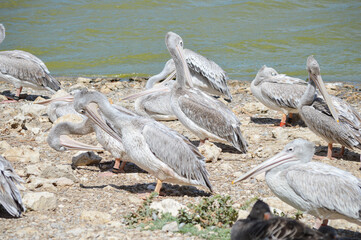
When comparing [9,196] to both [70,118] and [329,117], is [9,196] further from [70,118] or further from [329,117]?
[329,117]

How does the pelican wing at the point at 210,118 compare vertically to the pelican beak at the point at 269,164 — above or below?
below

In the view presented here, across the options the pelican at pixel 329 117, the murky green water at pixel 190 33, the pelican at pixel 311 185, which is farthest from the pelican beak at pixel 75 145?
the murky green water at pixel 190 33

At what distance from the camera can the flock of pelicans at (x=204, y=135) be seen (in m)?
4.47

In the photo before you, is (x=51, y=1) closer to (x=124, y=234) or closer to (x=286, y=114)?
(x=286, y=114)

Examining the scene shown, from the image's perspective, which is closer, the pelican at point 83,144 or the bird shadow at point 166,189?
the bird shadow at point 166,189

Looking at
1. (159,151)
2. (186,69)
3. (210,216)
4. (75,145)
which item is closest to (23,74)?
(186,69)

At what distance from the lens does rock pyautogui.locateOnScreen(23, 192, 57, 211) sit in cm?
482

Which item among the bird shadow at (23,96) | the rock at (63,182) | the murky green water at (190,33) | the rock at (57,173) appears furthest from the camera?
the murky green water at (190,33)

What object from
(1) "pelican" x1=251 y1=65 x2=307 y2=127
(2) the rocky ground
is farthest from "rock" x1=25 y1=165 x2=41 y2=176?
(1) "pelican" x1=251 y1=65 x2=307 y2=127

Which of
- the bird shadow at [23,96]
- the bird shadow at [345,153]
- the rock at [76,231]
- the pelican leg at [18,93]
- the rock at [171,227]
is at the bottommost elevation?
the bird shadow at [23,96]

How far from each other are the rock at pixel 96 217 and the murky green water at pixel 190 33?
911cm

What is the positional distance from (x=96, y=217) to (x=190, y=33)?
1362 cm

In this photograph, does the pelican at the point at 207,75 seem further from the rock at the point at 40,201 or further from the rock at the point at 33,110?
the rock at the point at 40,201

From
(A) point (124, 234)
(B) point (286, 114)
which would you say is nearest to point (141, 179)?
(A) point (124, 234)
